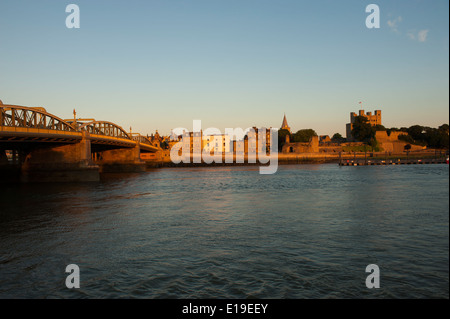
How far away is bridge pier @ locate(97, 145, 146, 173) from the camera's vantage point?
8812 centimetres

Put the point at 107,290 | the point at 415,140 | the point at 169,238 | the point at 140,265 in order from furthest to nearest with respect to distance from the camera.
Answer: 1. the point at 415,140
2. the point at 169,238
3. the point at 140,265
4. the point at 107,290

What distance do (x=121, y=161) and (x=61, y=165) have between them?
33097mm

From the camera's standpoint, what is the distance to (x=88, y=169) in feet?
183

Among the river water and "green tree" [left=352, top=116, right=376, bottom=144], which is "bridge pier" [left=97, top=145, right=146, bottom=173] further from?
"green tree" [left=352, top=116, right=376, bottom=144]

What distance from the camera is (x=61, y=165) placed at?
56094 millimetres

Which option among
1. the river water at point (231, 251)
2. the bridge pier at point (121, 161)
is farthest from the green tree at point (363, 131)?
the river water at point (231, 251)

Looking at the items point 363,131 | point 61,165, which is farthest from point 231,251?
point 363,131

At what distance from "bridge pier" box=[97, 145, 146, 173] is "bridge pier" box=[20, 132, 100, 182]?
3069 centimetres

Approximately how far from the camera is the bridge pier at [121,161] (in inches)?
3469

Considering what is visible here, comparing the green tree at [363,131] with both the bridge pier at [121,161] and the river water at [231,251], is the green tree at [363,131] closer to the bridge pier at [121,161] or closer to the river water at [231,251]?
the bridge pier at [121,161]

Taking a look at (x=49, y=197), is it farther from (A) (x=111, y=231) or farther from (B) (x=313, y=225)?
(B) (x=313, y=225)

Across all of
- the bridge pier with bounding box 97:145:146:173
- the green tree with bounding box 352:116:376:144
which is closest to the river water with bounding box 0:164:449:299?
the bridge pier with bounding box 97:145:146:173

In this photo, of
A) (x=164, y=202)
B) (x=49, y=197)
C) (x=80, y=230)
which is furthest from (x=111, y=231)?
(x=49, y=197)
